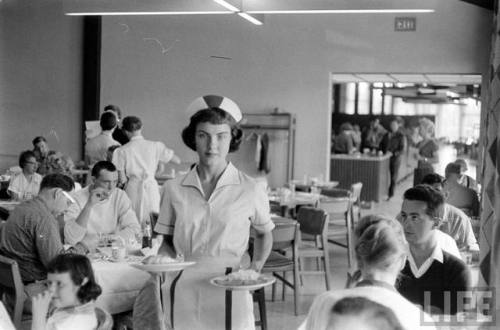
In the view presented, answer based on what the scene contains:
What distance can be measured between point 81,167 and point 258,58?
3238 millimetres

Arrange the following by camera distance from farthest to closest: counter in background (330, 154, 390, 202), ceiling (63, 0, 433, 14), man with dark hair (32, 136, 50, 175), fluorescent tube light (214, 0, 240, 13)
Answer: counter in background (330, 154, 390, 202) → man with dark hair (32, 136, 50, 175) → ceiling (63, 0, 433, 14) → fluorescent tube light (214, 0, 240, 13)

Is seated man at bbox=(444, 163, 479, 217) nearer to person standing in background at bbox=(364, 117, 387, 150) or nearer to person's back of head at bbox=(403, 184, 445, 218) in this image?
person's back of head at bbox=(403, 184, 445, 218)

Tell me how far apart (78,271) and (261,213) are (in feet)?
2.88

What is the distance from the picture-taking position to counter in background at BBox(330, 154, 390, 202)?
13578 millimetres

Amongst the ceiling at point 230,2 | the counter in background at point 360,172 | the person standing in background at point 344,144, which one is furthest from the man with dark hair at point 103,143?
the person standing in background at point 344,144

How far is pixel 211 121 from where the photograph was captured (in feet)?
9.26

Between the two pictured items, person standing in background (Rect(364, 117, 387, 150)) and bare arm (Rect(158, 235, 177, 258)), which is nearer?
bare arm (Rect(158, 235, 177, 258))

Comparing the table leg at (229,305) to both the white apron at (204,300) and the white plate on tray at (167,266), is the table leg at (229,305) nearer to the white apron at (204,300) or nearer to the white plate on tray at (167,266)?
the white apron at (204,300)

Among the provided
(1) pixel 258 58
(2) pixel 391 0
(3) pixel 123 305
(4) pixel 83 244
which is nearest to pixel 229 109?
(3) pixel 123 305

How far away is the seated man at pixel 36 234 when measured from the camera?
14.2ft

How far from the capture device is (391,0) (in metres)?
6.97

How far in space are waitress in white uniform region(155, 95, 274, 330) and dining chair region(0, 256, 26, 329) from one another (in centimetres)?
143

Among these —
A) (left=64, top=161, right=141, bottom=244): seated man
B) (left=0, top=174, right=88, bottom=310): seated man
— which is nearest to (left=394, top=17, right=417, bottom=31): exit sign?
(left=64, top=161, right=141, bottom=244): seated man

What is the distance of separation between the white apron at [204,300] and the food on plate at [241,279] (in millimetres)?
111
